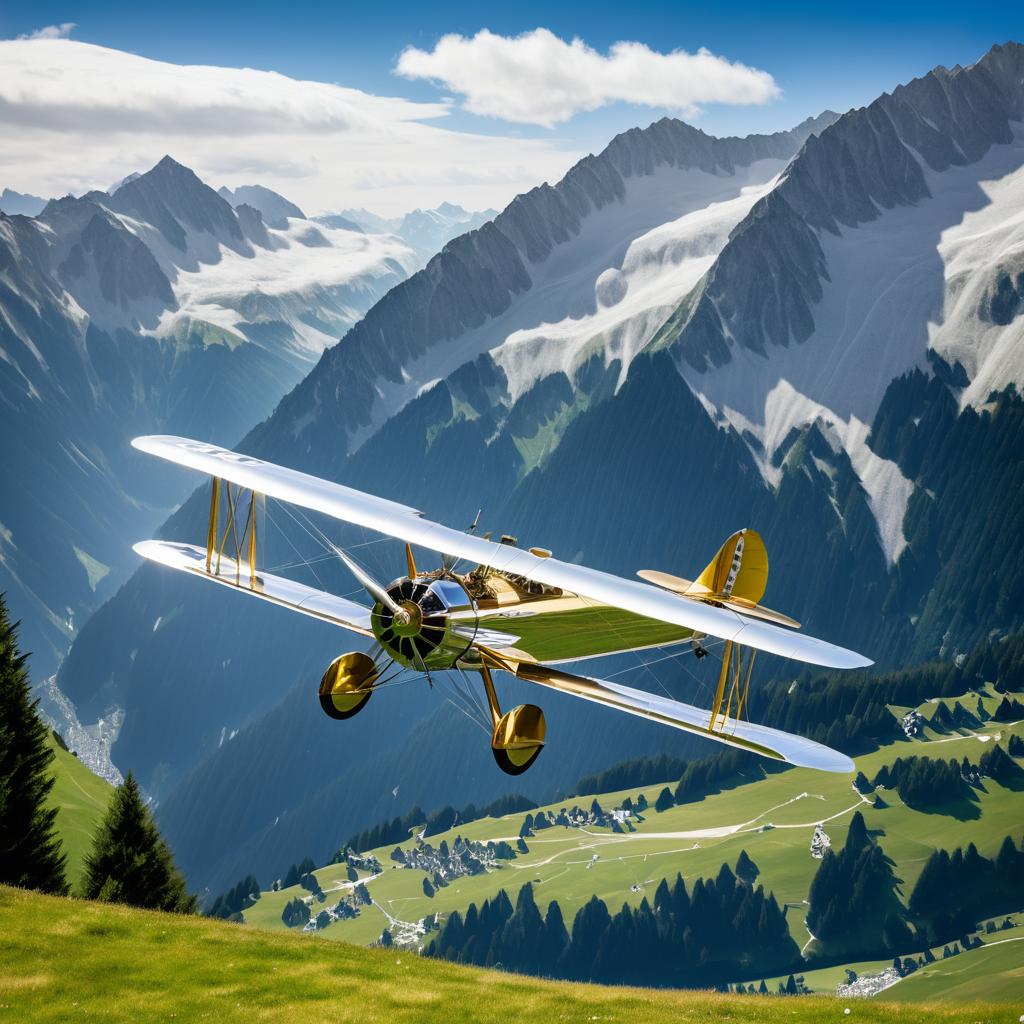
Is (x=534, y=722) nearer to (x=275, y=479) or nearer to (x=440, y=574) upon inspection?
(x=440, y=574)

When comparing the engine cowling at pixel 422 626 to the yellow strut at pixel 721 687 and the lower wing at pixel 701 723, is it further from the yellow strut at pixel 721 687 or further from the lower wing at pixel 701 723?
the yellow strut at pixel 721 687

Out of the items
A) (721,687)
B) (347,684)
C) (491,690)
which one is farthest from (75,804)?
(721,687)

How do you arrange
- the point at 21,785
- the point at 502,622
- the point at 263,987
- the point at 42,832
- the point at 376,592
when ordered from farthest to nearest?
the point at 42,832, the point at 21,785, the point at 263,987, the point at 502,622, the point at 376,592

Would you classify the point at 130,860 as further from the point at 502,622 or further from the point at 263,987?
the point at 502,622

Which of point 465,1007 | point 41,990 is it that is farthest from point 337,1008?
point 41,990

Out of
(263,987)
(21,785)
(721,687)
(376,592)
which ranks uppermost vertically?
(376,592)

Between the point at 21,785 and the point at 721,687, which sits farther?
the point at 21,785

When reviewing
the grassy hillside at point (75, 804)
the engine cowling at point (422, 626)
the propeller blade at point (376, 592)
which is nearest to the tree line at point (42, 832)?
the engine cowling at point (422, 626)
